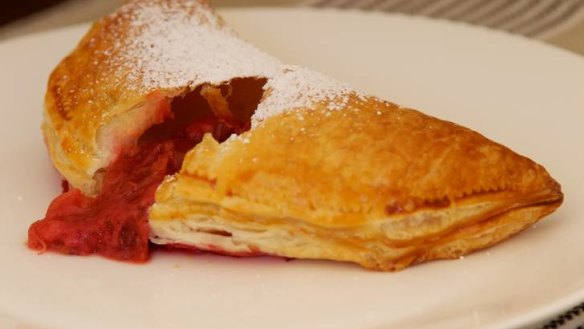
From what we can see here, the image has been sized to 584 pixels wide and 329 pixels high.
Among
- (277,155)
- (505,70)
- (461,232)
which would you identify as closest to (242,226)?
(277,155)

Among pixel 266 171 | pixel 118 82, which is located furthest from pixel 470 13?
pixel 266 171

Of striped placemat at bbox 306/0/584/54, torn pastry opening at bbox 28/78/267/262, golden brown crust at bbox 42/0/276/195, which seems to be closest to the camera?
torn pastry opening at bbox 28/78/267/262

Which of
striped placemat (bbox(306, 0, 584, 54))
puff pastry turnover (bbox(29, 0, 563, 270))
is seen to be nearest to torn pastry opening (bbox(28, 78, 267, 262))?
puff pastry turnover (bbox(29, 0, 563, 270))

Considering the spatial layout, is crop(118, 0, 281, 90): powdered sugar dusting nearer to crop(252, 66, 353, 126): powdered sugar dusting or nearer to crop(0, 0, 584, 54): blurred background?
crop(252, 66, 353, 126): powdered sugar dusting

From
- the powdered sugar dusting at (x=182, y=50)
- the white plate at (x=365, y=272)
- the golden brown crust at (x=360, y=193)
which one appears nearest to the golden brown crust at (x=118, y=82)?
the powdered sugar dusting at (x=182, y=50)

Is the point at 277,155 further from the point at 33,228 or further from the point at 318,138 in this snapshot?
the point at 33,228

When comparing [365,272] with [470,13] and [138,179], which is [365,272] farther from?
[470,13]
